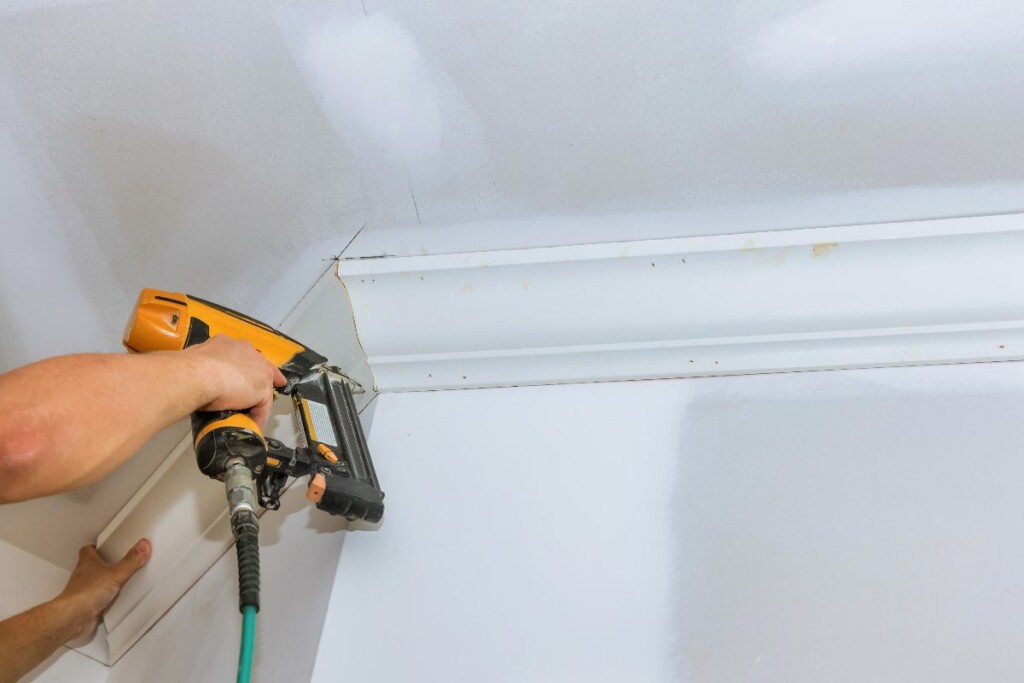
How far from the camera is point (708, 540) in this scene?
3.27 feet

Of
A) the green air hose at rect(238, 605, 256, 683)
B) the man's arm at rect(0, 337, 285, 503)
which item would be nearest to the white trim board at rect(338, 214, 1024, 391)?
the man's arm at rect(0, 337, 285, 503)

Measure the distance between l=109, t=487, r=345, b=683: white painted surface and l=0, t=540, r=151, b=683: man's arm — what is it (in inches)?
4.6

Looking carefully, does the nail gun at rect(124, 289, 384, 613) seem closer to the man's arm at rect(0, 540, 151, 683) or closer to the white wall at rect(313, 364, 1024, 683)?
the white wall at rect(313, 364, 1024, 683)

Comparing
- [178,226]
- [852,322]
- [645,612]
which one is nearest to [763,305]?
[852,322]

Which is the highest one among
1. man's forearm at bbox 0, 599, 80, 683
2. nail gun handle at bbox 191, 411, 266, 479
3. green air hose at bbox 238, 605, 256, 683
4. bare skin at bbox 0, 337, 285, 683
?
bare skin at bbox 0, 337, 285, 683

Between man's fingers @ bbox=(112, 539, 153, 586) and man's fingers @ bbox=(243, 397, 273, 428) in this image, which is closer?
man's fingers @ bbox=(243, 397, 273, 428)

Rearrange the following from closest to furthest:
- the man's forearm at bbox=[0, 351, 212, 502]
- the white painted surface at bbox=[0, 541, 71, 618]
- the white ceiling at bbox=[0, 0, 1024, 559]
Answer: the man's forearm at bbox=[0, 351, 212, 502] < the white ceiling at bbox=[0, 0, 1024, 559] < the white painted surface at bbox=[0, 541, 71, 618]

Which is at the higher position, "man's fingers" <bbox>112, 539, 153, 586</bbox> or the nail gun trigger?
the nail gun trigger

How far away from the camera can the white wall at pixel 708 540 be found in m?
0.90

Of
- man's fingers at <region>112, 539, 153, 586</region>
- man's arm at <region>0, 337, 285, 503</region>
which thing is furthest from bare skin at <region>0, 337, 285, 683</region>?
man's fingers at <region>112, 539, 153, 586</region>

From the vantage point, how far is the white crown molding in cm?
Result: 127

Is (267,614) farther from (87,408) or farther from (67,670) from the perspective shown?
(67,670)

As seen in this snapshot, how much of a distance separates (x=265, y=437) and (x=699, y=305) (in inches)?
25.5

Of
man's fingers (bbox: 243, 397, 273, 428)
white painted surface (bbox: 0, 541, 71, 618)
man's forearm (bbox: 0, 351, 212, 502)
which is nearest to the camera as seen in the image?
man's forearm (bbox: 0, 351, 212, 502)
